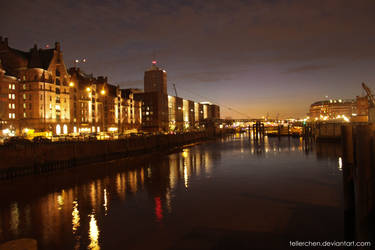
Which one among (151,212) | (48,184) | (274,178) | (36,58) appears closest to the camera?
(151,212)

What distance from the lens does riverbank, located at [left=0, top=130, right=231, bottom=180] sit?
3606 cm

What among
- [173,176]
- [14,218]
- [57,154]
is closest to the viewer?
[14,218]

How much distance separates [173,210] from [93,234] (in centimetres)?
691

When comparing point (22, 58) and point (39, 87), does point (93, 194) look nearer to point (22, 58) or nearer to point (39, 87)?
point (39, 87)

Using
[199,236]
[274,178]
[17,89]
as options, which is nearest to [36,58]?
[17,89]

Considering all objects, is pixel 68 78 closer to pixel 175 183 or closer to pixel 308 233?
pixel 175 183

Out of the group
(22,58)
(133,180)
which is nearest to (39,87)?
(22,58)

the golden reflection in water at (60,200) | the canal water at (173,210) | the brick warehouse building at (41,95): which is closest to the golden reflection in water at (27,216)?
the canal water at (173,210)

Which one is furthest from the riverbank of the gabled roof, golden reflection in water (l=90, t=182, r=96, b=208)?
the gabled roof

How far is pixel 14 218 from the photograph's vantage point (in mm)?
21641

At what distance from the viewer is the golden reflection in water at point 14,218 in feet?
63.5

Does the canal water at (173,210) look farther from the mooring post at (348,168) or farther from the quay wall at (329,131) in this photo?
the quay wall at (329,131)

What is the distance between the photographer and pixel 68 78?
84.3 m

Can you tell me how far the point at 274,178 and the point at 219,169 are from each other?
10725 millimetres
